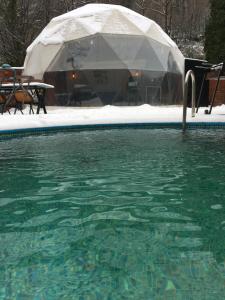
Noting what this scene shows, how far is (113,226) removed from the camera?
2492 mm

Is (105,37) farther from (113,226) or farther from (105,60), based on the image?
(113,226)

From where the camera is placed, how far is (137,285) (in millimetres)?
1710

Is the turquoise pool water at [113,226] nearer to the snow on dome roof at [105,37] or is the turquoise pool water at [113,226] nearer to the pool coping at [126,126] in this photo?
the pool coping at [126,126]

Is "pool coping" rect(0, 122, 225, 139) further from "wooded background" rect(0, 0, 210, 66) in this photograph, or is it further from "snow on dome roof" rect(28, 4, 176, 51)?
"wooded background" rect(0, 0, 210, 66)

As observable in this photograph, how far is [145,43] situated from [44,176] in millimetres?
10960

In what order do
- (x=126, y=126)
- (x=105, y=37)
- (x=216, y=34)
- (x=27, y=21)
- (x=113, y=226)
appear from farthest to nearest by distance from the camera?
(x=216, y=34) < (x=27, y=21) < (x=105, y=37) < (x=126, y=126) < (x=113, y=226)

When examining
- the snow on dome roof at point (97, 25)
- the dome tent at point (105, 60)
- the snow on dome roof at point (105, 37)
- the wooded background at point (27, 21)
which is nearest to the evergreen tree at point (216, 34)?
the wooded background at point (27, 21)

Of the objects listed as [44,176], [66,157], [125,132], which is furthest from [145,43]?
[44,176]

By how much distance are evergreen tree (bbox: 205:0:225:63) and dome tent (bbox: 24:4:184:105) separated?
11.4 metres

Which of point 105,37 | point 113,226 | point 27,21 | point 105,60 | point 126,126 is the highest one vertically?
point 27,21

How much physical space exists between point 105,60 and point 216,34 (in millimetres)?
14738

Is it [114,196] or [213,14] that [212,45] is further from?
[114,196]

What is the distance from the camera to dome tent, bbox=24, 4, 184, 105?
13336 mm

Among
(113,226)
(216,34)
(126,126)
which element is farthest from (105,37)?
(216,34)
